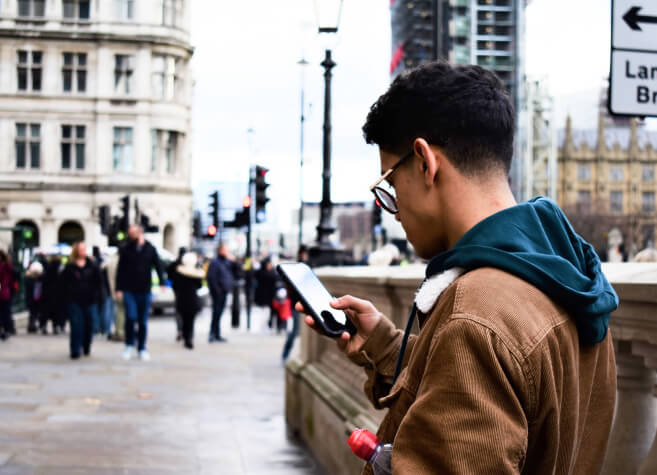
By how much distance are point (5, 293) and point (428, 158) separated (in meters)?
17.2

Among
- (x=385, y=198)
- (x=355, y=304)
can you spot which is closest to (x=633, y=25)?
(x=355, y=304)

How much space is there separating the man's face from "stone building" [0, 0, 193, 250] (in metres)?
51.1

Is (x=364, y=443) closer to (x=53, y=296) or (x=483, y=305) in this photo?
(x=483, y=305)

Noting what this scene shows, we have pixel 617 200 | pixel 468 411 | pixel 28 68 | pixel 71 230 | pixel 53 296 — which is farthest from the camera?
pixel 617 200

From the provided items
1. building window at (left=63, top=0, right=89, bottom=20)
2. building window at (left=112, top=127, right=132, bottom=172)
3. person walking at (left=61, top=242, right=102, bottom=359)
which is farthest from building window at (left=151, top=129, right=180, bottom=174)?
person walking at (left=61, top=242, right=102, bottom=359)

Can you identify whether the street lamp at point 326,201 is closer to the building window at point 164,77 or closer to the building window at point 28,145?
the building window at point 164,77

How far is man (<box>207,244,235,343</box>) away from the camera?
18.2 m

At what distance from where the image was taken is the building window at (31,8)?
52859 mm

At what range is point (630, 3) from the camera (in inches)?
A: 147

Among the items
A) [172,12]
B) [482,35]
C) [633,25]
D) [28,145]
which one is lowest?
[633,25]

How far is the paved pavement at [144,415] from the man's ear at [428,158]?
5.02 meters

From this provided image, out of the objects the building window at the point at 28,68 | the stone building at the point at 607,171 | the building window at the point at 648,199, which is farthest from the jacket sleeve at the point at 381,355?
the building window at the point at 648,199

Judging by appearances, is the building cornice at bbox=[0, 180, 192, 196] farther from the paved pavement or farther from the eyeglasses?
the eyeglasses

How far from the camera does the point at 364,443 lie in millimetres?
1702
